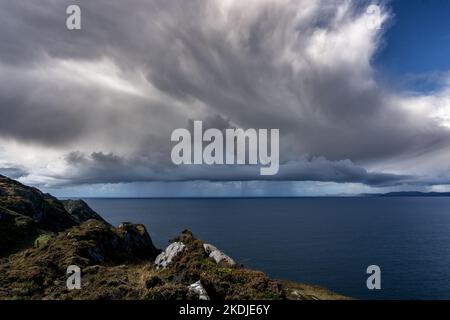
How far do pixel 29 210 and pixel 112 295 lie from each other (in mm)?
94194

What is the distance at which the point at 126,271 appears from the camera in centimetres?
4916

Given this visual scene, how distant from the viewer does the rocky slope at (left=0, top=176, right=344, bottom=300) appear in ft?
120

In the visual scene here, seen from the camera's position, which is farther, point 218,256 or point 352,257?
point 352,257

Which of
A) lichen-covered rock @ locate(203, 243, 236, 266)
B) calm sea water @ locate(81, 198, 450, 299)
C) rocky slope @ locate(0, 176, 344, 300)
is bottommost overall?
calm sea water @ locate(81, 198, 450, 299)

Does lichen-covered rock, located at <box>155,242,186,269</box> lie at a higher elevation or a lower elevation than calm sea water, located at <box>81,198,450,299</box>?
higher

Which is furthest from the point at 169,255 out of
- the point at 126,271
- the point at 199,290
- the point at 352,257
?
the point at 352,257

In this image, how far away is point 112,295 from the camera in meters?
34.7

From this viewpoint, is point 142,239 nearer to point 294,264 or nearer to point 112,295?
point 112,295

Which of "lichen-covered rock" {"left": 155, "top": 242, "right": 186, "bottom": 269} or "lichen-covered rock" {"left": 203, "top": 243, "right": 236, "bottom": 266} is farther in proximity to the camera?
"lichen-covered rock" {"left": 155, "top": 242, "right": 186, "bottom": 269}

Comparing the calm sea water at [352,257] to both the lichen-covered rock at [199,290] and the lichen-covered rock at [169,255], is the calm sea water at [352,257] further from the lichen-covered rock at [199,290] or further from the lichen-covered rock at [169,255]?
the lichen-covered rock at [199,290]

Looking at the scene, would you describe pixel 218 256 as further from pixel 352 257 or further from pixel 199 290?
pixel 352 257

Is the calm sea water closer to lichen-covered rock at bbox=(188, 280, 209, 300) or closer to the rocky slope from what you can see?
the rocky slope

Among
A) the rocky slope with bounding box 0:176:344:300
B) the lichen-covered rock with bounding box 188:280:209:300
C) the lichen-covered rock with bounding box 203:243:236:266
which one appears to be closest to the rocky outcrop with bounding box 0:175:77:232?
the rocky slope with bounding box 0:176:344:300
